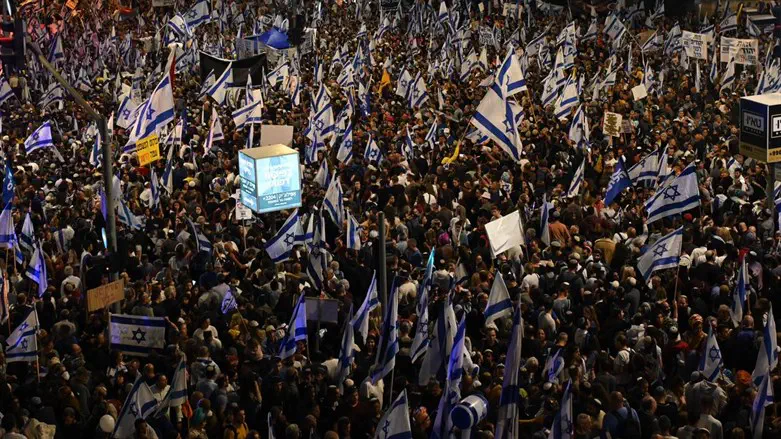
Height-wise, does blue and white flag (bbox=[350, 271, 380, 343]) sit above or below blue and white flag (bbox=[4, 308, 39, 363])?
above

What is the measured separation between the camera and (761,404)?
13.6 m

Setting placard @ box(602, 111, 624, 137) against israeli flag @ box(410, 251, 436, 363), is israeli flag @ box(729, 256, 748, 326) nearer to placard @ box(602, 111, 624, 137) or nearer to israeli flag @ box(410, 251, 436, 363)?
israeli flag @ box(410, 251, 436, 363)

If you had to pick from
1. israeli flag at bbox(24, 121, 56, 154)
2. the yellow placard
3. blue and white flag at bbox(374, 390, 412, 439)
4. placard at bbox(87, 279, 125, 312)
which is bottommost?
israeli flag at bbox(24, 121, 56, 154)

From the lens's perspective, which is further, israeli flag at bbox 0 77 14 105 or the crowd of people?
israeli flag at bbox 0 77 14 105

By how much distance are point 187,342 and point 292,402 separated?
2.05 metres

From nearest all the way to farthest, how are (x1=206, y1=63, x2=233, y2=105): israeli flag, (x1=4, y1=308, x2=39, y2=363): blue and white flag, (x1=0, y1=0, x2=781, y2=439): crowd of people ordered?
(x1=0, y1=0, x2=781, y2=439): crowd of people
(x1=4, y1=308, x2=39, y2=363): blue and white flag
(x1=206, y1=63, x2=233, y2=105): israeli flag

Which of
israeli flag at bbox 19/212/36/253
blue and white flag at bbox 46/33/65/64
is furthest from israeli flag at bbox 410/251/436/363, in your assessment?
blue and white flag at bbox 46/33/65/64

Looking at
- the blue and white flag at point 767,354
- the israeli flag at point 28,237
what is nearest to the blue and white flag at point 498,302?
the blue and white flag at point 767,354

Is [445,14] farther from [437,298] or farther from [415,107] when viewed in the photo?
[437,298]

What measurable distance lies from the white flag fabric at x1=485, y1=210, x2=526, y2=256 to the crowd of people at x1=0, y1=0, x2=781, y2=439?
265mm

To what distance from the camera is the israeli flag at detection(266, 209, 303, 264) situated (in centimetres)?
2033

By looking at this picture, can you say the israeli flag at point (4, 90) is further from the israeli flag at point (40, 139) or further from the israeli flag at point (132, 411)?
the israeli flag at point (132, 411)

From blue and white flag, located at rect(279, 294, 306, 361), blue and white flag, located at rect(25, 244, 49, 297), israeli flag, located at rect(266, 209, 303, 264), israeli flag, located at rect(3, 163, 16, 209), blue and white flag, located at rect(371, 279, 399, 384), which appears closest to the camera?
blue and white flag, located at rect(371, 279, 399, 384)

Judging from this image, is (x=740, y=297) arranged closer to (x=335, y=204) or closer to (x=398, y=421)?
(x=398, y=421)
